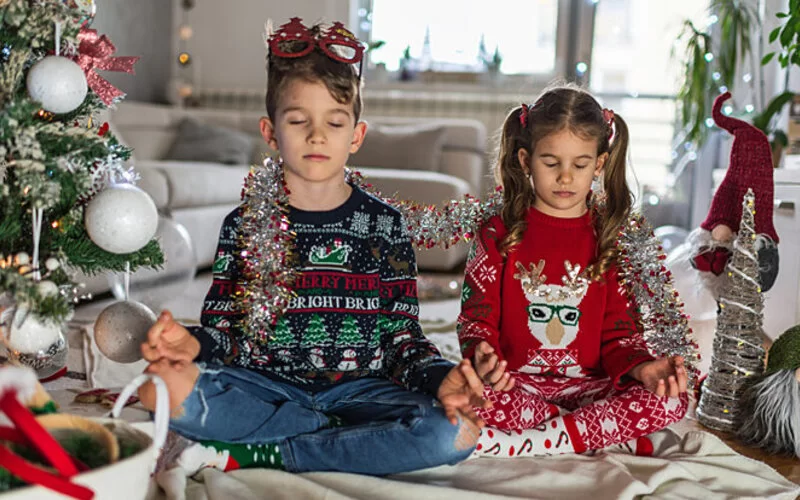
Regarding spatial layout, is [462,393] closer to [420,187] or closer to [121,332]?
[121,332]

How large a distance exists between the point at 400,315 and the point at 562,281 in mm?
382

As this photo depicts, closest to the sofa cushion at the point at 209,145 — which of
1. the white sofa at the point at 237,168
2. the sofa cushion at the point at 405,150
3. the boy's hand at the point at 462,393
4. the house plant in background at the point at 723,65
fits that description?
the white sofa at the point at 237,168

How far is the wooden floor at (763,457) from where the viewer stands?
4.91 ft

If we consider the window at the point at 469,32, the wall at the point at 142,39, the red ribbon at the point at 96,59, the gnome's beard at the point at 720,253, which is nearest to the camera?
the red ribbon at the point at 96,59

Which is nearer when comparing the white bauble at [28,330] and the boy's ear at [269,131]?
the white bauble at [28,330]

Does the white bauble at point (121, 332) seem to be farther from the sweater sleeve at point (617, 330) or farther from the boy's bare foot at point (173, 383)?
the sweater sleeve at point (617, 330)

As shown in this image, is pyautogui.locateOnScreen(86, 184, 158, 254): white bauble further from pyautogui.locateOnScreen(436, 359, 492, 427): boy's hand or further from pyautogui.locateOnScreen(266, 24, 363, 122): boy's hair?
pyautogui.locateOnScreen(436, 359, 492, 427): boy's hand

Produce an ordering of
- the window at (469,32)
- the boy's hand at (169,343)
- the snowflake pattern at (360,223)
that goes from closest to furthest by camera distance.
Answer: the boy's hand at (169,343) < the snowflake pattern at (360,223) < the window at (469,32)

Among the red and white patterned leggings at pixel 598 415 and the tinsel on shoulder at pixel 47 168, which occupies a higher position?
the tinsel on shoulder at pixel 47 168

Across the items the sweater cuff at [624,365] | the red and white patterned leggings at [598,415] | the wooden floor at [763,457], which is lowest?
the wooden floor at [763,457]

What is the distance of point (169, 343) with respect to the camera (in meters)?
1.15

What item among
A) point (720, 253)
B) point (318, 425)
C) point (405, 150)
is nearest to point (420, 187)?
point (405, 150)

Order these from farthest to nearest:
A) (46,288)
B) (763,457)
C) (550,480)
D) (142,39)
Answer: (142,39)
(763,457)
(550,480)
(46,288)

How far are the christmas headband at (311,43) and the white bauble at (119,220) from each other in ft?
1.17
